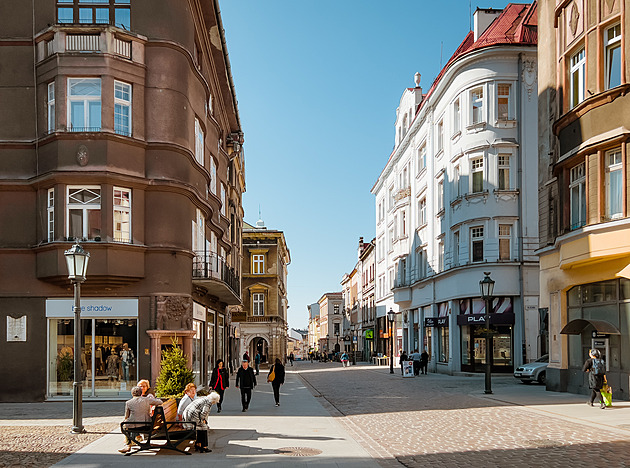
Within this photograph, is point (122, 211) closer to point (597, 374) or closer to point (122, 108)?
point (122, 108)

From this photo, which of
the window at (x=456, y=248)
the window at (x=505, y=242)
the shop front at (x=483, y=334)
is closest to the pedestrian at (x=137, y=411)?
the shop front at (x=483, y=334)

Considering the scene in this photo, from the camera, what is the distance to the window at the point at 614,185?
20750 millimetres

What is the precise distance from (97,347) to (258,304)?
49.8 m

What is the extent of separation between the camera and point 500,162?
1523 inches

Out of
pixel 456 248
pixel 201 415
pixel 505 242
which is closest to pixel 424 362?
pixel 456 248

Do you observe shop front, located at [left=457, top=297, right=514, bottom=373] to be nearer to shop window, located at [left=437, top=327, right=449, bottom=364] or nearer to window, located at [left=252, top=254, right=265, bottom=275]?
shop window, located at [left=437, top=327, right=449, bottom=364]

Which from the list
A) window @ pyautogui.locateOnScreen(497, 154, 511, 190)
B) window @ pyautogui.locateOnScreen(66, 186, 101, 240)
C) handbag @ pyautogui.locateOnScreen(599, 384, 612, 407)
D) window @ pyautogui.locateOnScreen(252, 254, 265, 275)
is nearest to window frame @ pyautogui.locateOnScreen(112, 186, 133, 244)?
window @ pyautogui.locateOnScreen(66, 186, 101, 240)

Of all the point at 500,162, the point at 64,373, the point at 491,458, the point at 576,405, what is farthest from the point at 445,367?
the point at 491,458

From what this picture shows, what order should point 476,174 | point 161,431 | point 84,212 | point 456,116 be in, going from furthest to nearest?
point 456,116, point 476,174, point 84,212, point 161,431

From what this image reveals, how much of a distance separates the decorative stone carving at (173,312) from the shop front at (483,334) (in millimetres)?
18983

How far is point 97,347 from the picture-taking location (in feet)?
76.5

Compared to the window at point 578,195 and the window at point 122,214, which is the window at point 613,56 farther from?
the window at point 122,214

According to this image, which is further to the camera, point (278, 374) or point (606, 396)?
point (278, 374)

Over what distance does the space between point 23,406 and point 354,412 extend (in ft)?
32.4
